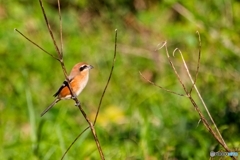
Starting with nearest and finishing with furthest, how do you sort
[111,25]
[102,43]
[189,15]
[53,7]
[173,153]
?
[173,153]
[189,15]
[102,43]
[111,25]
[53,7]

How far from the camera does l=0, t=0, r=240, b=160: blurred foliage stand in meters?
5.23

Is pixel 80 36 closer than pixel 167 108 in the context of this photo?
No

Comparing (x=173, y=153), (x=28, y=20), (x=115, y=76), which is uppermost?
(x=28, y=20)

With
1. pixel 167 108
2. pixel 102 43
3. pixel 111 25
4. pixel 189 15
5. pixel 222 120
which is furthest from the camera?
pixel 111 25

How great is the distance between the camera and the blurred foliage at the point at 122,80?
5.23 m

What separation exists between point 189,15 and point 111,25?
2060mm

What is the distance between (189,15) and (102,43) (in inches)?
63.4

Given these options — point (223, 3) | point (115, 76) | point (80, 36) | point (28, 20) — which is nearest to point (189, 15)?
point (223, 3)

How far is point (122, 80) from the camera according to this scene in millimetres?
8156

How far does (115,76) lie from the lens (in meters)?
8.22

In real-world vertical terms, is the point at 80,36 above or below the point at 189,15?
above

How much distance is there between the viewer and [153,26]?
8.95 m

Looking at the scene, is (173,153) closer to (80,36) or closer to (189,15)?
(189,15)

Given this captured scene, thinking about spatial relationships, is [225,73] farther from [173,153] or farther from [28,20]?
[28,20]
